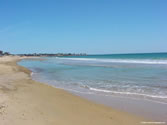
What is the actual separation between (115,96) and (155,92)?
1.89 meters

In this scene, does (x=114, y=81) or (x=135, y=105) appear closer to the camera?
(x=135, y=105)

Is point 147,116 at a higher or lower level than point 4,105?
lower

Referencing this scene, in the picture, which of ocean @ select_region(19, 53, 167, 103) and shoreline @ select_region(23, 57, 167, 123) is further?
ocean @ select_region(19, 53, 167, 103)

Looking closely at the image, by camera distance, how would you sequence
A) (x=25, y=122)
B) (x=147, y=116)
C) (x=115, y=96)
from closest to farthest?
1. (x=25, y=122)
2. (x=147, y=116)
3. (x=115, y=96)

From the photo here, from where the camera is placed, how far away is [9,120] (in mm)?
3795

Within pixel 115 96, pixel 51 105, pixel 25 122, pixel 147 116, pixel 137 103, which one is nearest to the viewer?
pixel 25 122

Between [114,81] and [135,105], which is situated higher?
[114,81]

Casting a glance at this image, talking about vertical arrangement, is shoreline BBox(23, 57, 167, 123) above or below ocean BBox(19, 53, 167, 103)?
below

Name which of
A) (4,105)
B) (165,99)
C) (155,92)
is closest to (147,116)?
(165,99)

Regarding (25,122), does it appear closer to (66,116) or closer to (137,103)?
(66,116)

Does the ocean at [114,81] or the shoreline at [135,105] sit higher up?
the ocean at [114,81]

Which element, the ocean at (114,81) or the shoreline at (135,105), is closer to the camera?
the shoreline at (135,105)

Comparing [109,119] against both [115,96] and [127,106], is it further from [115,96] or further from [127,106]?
[115,96]

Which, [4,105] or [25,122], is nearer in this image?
[25,122]
